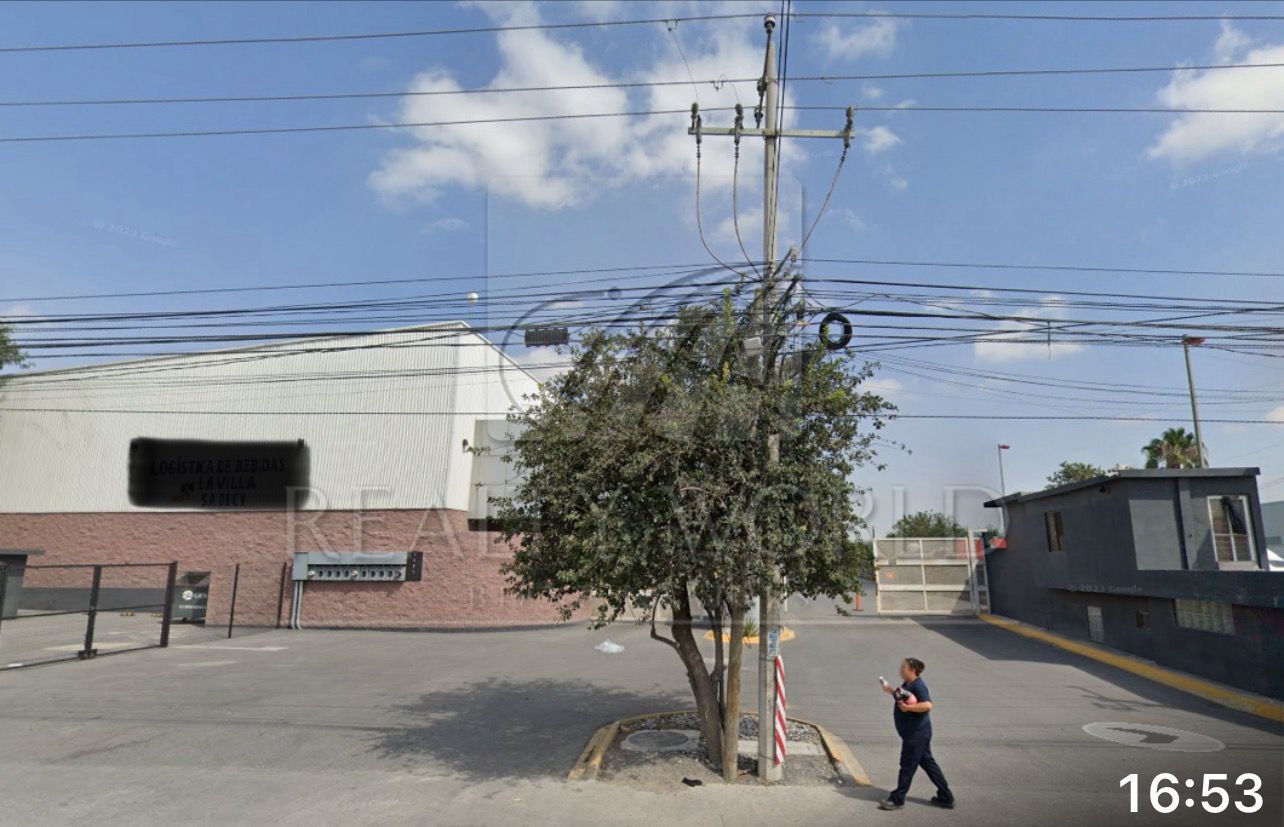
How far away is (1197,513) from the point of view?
15.3 m

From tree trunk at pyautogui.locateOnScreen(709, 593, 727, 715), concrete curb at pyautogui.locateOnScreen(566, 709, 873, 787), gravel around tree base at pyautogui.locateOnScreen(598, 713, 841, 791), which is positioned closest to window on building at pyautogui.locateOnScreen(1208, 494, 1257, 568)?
concrete curb at pyautogui.locateOnScreen(566, 709, 873, 787)

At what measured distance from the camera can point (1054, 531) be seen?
19.4 meters

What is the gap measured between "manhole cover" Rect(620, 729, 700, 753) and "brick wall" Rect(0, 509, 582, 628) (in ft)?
42.3

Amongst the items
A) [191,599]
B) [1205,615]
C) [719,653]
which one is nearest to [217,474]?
[191,599]

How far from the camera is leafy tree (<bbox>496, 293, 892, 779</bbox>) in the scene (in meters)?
6.88

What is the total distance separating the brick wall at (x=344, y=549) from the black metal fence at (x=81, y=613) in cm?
106

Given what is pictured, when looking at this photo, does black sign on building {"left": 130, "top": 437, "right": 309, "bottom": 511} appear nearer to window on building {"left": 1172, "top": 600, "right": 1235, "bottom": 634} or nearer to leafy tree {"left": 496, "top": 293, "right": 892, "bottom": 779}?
leafy tree {"left": 496, "top": 293, "right": 892, "bottom": 779}

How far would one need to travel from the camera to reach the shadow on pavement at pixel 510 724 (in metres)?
7.95

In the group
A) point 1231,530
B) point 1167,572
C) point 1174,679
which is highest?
point 1231,530

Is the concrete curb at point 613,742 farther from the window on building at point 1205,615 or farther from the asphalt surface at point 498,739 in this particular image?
the window on building at point 1205,615

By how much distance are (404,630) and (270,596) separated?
15.7 ft

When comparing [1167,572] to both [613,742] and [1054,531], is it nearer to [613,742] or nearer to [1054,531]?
[1054,531]

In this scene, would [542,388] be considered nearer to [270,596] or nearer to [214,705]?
[214,705]

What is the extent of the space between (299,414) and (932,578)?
21.8 metres
